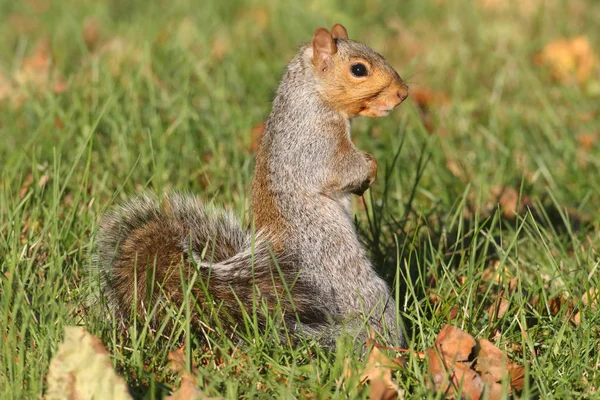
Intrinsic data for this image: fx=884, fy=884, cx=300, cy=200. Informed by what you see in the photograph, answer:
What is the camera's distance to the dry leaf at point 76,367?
1907mm

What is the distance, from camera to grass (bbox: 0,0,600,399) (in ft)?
7.26

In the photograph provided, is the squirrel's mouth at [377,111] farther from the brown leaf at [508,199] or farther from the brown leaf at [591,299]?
the brown leaf at [508,199]

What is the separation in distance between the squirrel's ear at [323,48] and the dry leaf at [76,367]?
1.11 metres

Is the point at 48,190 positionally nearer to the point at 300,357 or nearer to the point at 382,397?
the point at 300,357

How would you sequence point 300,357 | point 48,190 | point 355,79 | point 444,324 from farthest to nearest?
point 48,190, point 355,79, point 444,324, point 300,357

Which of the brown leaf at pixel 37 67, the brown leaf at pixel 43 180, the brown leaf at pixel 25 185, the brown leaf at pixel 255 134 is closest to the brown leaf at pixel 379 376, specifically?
the brown leaf at pixel 43 180

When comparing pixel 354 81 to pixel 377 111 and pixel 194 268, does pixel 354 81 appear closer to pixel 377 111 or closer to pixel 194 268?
pixel 377 111

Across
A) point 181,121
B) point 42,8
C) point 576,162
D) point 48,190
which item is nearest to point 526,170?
point 576,162

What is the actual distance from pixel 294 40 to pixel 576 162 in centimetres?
181

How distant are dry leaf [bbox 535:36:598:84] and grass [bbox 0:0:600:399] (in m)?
0.09

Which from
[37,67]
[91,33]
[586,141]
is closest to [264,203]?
[586,141]

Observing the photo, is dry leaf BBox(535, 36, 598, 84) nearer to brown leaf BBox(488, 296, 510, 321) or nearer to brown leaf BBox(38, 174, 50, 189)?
brown leaf BBox(488, 296, 510, 321)

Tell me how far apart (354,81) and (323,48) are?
15 cm

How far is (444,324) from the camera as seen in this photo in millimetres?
2393
